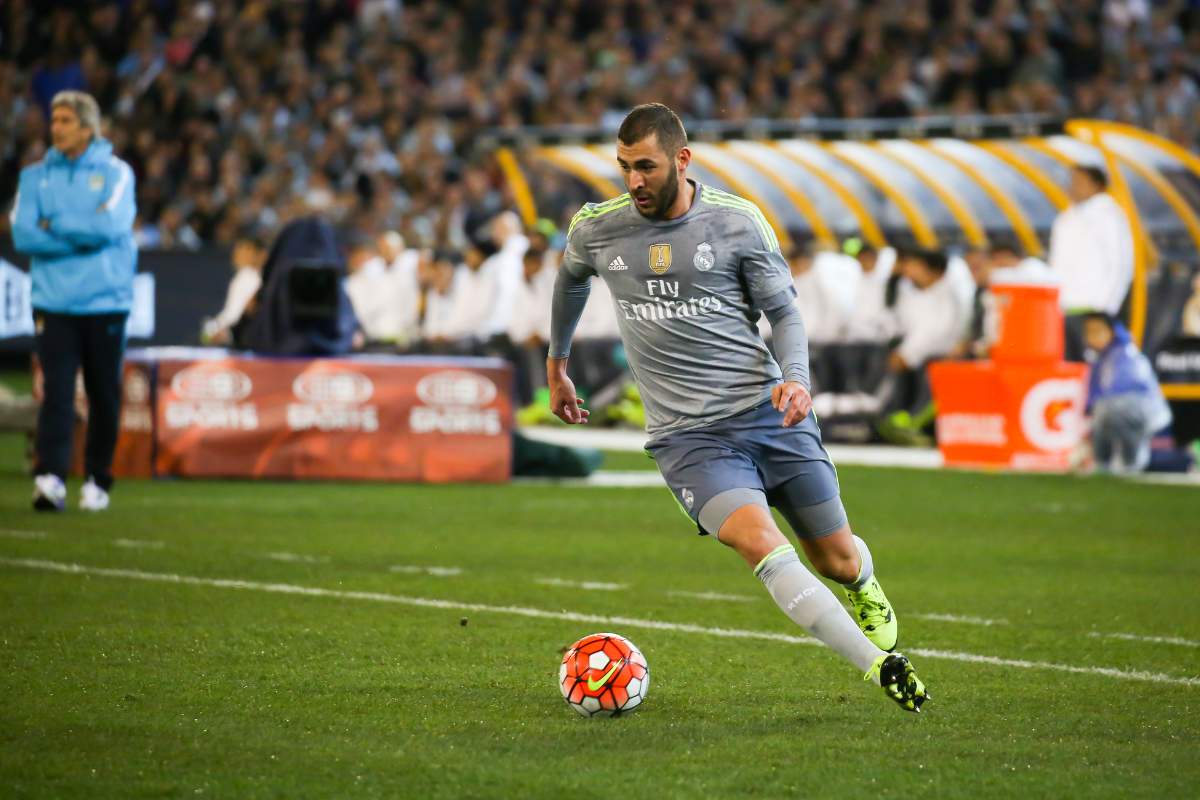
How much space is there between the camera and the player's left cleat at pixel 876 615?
6.44 m

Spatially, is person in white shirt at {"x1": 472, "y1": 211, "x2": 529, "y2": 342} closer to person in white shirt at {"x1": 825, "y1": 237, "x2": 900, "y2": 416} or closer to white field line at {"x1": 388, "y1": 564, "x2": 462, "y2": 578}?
Answer: person in white shirt at {"x1": 825, "y1": 237, "x2": 900, "y2": 416}

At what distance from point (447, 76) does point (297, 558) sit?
21.1 metres

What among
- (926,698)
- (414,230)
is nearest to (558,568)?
(926,698)

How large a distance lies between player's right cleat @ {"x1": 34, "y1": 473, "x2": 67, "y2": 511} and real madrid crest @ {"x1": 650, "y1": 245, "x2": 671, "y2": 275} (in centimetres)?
621

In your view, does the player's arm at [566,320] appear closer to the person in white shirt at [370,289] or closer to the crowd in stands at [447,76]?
the person in white shirt at [370,289]

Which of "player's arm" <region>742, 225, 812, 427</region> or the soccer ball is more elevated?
"player's arm" <region>742, 225, 812, 427</region>

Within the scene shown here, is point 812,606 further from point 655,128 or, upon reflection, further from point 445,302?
point 445,302

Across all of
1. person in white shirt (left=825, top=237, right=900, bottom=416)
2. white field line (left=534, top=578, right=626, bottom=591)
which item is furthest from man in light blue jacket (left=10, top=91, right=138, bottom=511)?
person in white shirt (left=825, top=237, right=900, bottom=416)

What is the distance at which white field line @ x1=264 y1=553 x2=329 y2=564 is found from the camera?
9867 millimetres

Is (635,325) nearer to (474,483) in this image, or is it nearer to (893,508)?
(893,508)

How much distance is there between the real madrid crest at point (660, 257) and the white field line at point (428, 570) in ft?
11.5

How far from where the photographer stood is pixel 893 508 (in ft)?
42.9

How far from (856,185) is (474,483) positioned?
10.0 metres

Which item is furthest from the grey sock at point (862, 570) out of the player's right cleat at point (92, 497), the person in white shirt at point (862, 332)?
the person in white shirt at point (862, 332)
